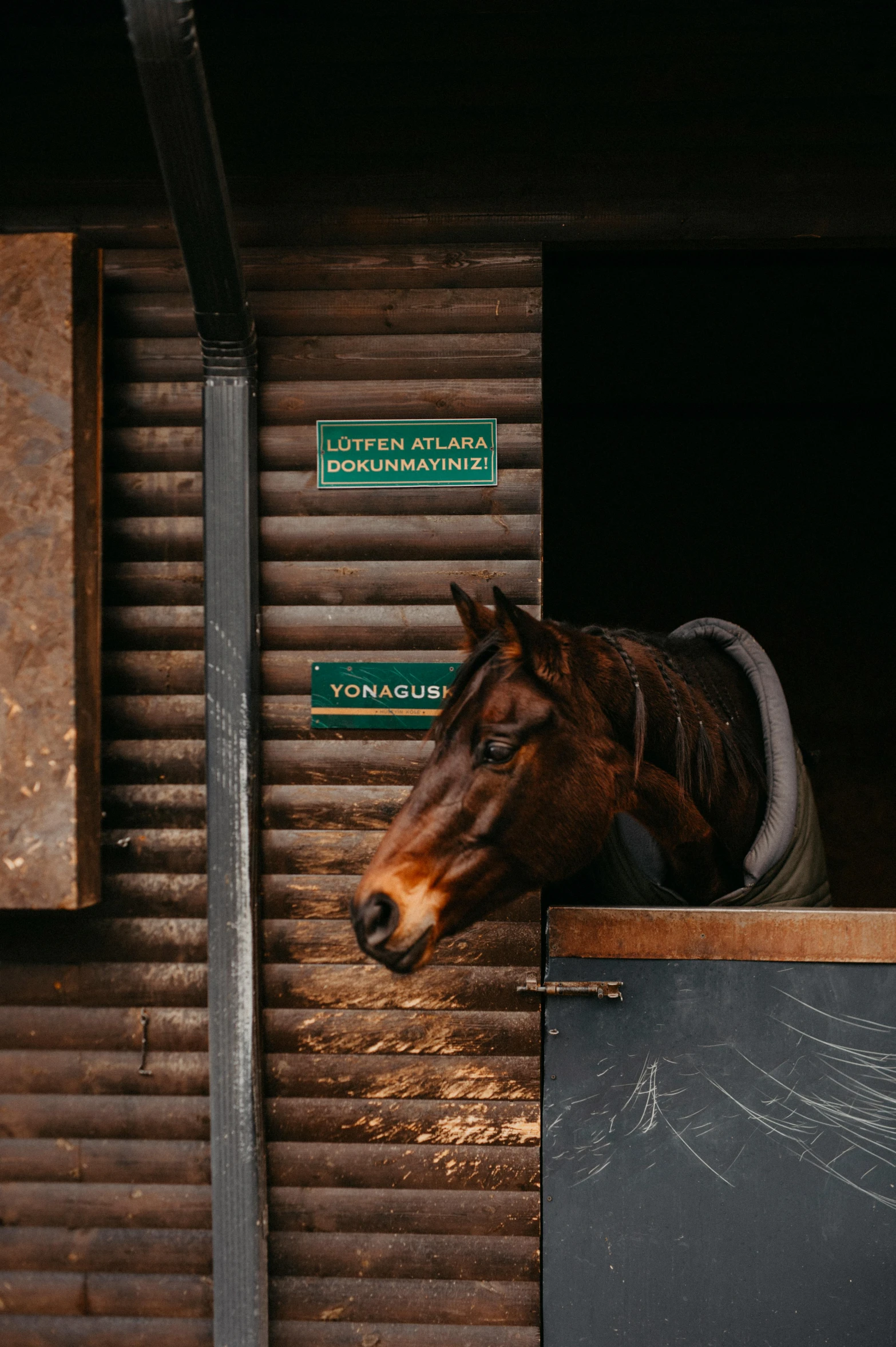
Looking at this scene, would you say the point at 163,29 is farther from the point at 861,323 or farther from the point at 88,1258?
the point at 861,323

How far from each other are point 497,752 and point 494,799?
0.32 ft

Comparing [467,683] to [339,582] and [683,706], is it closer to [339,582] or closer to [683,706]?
[683,706]

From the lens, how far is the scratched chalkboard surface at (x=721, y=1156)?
2.16 metres

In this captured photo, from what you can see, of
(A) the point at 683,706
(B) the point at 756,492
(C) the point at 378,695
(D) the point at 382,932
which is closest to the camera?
(D) the point at 382,932

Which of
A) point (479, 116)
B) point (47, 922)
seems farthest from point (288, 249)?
point (47, 922)

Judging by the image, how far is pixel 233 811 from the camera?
7.41ft

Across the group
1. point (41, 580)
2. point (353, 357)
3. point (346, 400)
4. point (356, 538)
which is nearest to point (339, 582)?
point (356, 538)

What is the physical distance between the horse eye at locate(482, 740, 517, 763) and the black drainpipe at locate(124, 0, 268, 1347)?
0.81m

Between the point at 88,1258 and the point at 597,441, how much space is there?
151 inches

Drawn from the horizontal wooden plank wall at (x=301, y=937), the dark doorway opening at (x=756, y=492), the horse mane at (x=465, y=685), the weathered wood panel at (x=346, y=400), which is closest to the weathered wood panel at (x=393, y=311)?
the horizontal wooden plank wall at (x=301, y=937)

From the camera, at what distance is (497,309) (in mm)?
2352

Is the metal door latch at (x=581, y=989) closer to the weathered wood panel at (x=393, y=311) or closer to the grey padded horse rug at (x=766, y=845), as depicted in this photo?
the grey padded horse rug at (x=766, y=845)

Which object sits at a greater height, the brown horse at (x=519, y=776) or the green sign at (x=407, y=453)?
the green sign at (x=407, y=453)

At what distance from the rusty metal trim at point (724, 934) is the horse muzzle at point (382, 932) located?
0.64 meters
